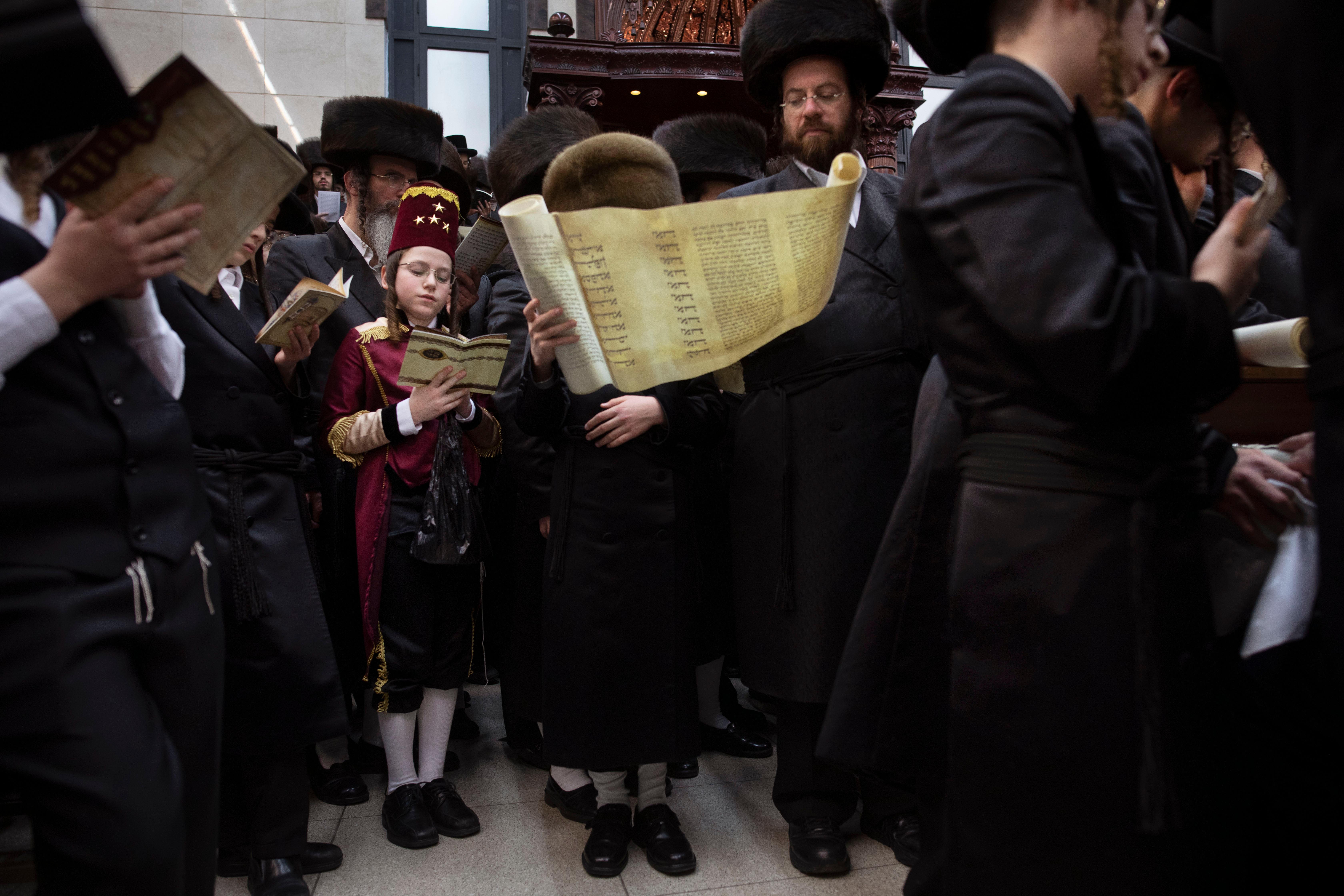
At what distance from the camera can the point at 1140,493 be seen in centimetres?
123

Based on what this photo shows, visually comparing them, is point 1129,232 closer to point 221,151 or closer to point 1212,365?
point 1212,365

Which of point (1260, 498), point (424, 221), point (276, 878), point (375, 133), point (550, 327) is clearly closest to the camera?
point (1260, 498)

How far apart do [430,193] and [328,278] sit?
2.49ft

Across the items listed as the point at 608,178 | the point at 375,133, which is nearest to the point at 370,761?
the point at 608,178

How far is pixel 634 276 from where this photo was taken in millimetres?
2059

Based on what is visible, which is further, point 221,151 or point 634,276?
point 634,276

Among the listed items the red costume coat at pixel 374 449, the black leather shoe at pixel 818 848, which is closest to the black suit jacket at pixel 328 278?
the red costume coat at pixel 374 449

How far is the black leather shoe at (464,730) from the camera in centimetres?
362

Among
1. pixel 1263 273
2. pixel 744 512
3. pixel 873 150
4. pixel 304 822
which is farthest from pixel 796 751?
pixel 873 150

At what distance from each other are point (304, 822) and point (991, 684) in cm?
191

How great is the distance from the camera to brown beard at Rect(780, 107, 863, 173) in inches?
109

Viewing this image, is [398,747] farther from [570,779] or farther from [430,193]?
[430,193]

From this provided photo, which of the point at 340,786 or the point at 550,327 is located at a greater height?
the point at 550,327

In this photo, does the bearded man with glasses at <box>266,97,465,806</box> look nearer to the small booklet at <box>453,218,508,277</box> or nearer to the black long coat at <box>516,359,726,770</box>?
the small booklet at <box>453,218,508,277</box>
